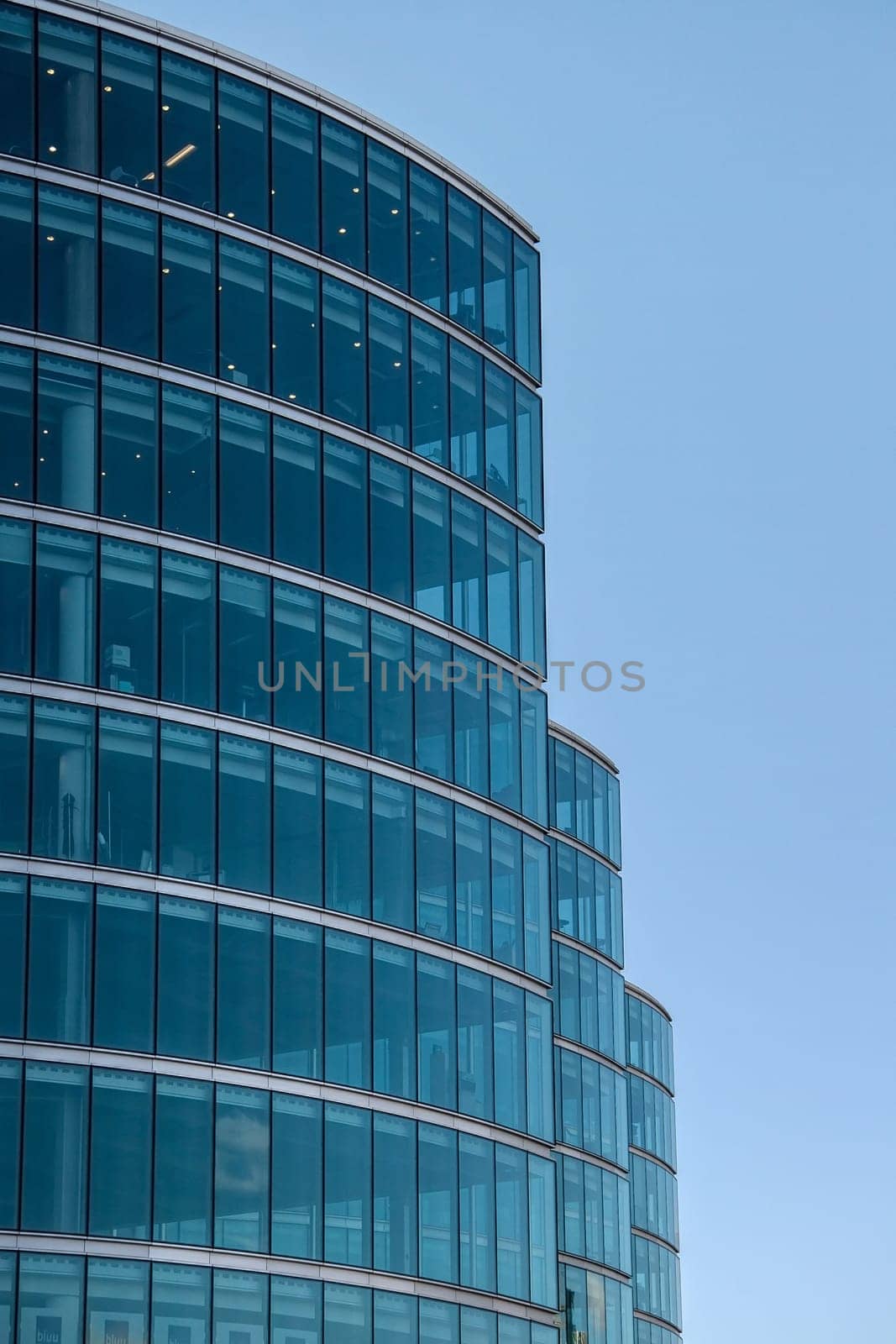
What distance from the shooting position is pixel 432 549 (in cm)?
5081

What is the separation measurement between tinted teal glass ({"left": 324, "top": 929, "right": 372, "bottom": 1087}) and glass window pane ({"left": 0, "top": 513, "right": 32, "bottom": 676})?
890 cm

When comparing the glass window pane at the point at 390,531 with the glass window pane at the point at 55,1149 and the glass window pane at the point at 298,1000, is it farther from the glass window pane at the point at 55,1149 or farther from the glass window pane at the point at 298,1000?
the glass window pane at the point at 55,1149

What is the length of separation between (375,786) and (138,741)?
6398mm

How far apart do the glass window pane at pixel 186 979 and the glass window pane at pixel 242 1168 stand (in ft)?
3.92

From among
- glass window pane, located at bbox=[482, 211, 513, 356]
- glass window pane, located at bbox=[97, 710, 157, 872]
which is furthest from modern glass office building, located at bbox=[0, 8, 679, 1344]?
glass window pane, located at bbox=[482, 211, 513, 356]

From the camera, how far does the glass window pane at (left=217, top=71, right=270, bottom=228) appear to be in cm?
4806

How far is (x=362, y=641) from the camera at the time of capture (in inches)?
1905

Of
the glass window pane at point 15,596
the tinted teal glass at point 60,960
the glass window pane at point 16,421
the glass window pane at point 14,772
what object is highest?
the glass window pane at point 16,421

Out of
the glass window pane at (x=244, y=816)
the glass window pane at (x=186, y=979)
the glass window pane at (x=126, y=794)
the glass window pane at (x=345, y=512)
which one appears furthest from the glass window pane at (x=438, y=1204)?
the glass window pane at (x=345, y=512)

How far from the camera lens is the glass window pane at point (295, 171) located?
4900 cm

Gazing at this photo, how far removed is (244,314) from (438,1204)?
65.7 ft

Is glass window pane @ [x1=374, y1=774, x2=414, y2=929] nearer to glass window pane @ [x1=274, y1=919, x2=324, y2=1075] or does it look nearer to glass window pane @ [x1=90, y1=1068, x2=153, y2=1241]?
glass window pane @ [x1=274, y1=919, x2=324, y2=1075]

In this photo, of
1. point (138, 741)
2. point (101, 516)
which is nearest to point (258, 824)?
point (138, 741)

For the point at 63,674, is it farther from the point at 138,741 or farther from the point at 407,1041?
the point at 407,1041
